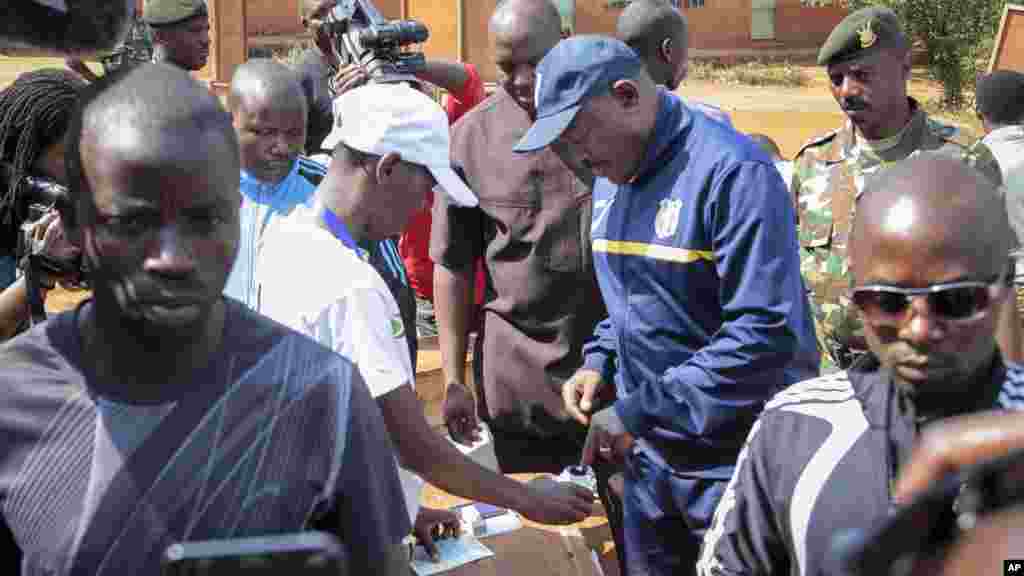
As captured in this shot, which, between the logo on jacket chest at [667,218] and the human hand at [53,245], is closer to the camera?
the human hand at [53,245]

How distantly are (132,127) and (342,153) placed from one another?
1.06m

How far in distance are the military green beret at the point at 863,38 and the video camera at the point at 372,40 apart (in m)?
1.58

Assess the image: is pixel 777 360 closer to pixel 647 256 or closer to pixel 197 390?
pixel 647 256

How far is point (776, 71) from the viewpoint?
21.6m

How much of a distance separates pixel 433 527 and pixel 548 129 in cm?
103

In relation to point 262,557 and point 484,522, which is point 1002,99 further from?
point 262,557

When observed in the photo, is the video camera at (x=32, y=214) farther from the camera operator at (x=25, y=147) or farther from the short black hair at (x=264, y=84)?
the short black hair at (x=264, y=84)

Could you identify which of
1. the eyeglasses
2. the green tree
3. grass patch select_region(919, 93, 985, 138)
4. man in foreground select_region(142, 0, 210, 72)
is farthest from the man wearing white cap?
the green tree

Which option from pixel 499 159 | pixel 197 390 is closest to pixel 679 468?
pixel 499 159

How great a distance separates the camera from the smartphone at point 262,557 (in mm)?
1060

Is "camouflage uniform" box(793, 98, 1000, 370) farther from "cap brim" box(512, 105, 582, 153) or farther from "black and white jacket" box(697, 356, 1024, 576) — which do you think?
"black and white jacket" box(697, 356, 1024, 576)

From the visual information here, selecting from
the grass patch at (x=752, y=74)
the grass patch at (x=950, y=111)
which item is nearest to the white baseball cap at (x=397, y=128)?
the grass patch at (x=950, y=111)

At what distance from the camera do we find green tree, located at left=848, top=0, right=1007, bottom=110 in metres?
17.0

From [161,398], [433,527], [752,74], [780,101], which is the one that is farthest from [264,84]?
[752,74]
